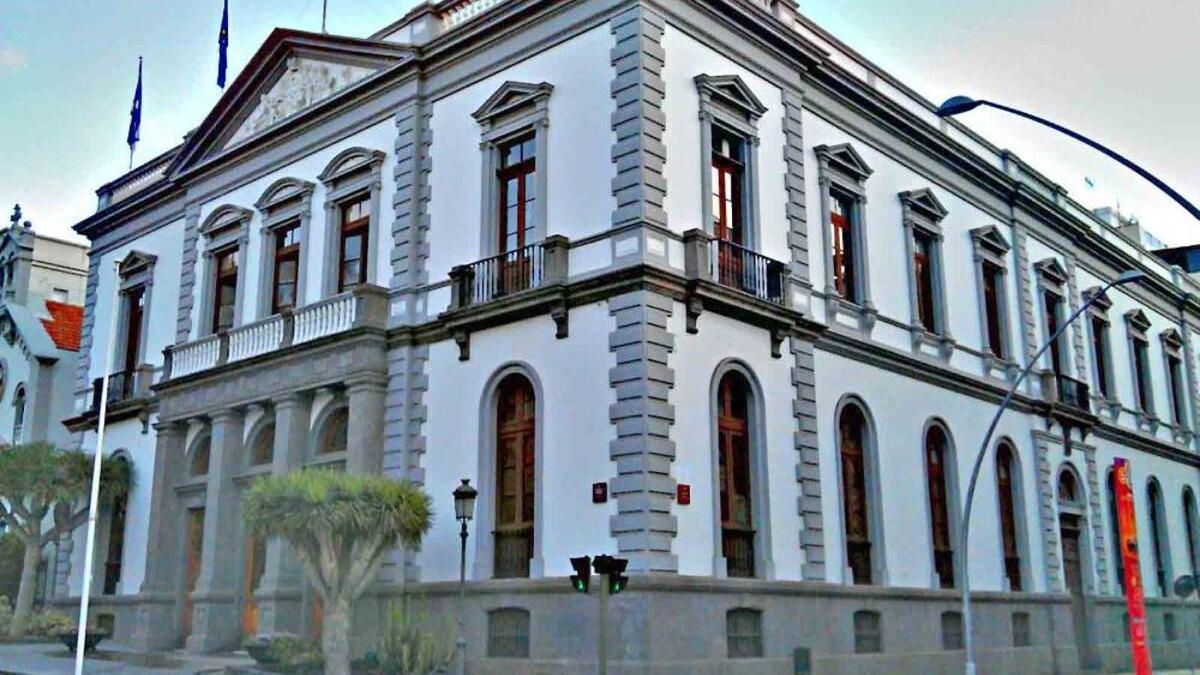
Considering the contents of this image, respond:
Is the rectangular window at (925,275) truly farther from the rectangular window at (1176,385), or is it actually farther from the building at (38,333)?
the building at (38,333)

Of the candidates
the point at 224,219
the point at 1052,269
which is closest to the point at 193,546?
the point at 224,219

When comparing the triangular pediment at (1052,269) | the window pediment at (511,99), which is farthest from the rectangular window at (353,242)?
the triangular pediment at (1052,269)

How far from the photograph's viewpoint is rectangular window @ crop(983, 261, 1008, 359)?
2919 centimetres

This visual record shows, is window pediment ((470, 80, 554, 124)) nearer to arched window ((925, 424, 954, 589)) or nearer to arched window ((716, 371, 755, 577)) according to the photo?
arched window ((716, 371, 755, 577))

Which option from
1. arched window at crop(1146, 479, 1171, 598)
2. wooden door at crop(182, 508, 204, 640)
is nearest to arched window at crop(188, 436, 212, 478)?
wooden door at crop(182, 508, 204, 640)

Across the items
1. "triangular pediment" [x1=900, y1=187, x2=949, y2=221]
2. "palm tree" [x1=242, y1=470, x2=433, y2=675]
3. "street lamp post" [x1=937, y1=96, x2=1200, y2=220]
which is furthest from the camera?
"triangular pediment" [x1=900, y1=187, x2=949, y2=221]

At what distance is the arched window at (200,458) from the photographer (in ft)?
86.9

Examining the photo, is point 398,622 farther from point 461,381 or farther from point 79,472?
point 79,472

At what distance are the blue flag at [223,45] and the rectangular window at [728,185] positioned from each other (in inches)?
570

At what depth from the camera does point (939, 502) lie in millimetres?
25203

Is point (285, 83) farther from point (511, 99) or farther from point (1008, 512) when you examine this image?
point (1008, 512)

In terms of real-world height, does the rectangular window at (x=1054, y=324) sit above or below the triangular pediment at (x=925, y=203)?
below

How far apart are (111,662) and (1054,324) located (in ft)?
82.9

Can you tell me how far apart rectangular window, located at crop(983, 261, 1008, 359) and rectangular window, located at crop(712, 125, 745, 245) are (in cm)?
1042
